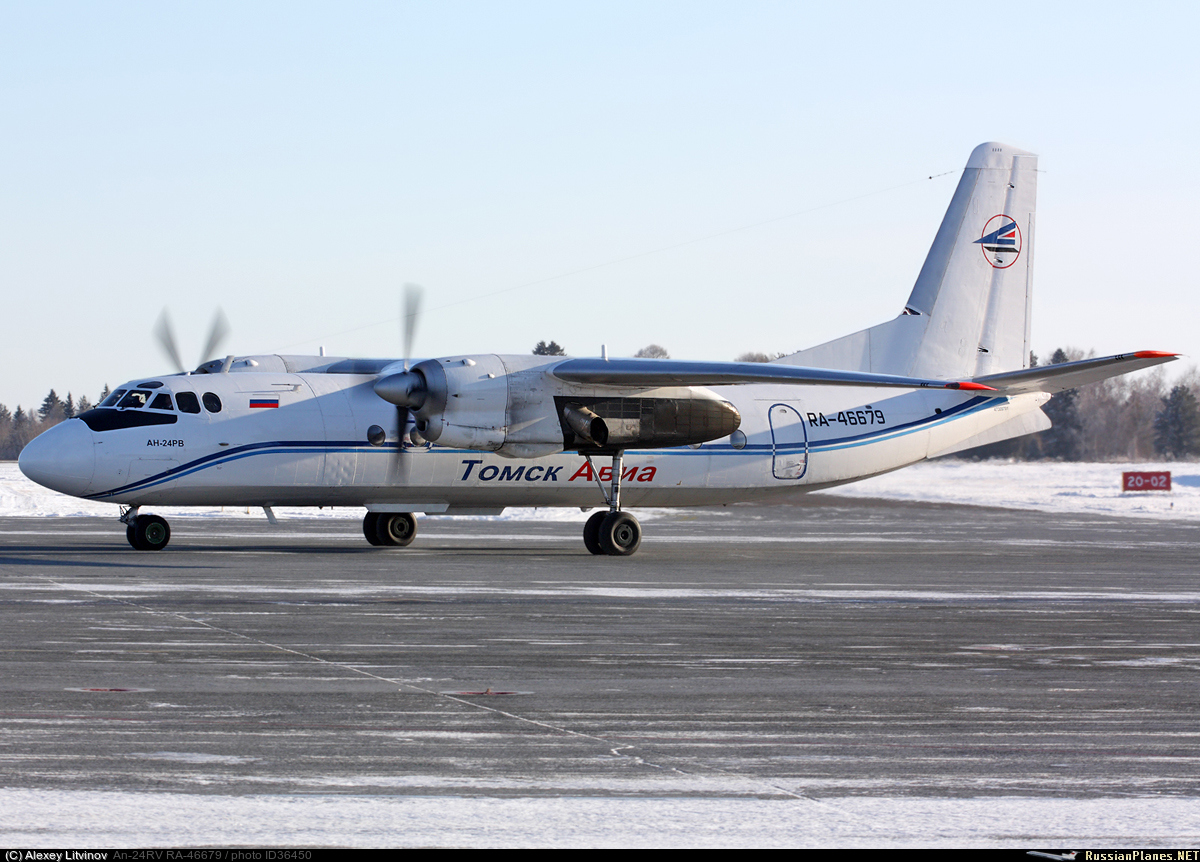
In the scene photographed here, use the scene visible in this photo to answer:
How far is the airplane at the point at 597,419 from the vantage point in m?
22.0

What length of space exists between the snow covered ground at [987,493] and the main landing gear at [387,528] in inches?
425

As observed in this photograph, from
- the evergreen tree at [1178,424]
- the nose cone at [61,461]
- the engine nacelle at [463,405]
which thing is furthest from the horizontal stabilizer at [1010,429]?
the evergreen tree at [1178,424]

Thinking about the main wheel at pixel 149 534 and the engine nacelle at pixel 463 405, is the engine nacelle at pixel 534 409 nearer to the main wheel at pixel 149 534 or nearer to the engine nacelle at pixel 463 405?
the engine nacelle at pixel 463 405

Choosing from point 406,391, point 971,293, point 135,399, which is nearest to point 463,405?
point 406,391

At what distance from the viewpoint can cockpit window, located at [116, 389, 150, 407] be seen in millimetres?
22266

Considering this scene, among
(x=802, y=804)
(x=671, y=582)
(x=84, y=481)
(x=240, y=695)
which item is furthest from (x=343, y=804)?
(x=84, y=481)

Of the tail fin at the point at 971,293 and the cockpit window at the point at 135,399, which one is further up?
the tail fin at the point at 971,293

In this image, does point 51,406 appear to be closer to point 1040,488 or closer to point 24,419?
point 24,419

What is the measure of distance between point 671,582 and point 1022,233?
49.3 feet

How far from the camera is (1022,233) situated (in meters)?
28.3

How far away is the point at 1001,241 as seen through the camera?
2816 centimetres

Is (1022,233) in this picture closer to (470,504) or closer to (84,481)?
(470,504)

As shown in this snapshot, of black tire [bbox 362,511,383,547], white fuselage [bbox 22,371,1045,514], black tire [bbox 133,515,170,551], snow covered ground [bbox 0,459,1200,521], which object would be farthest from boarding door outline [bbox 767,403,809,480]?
black tire [bbox 133,515,170,551]

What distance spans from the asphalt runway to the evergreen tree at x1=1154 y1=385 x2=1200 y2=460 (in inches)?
3069
